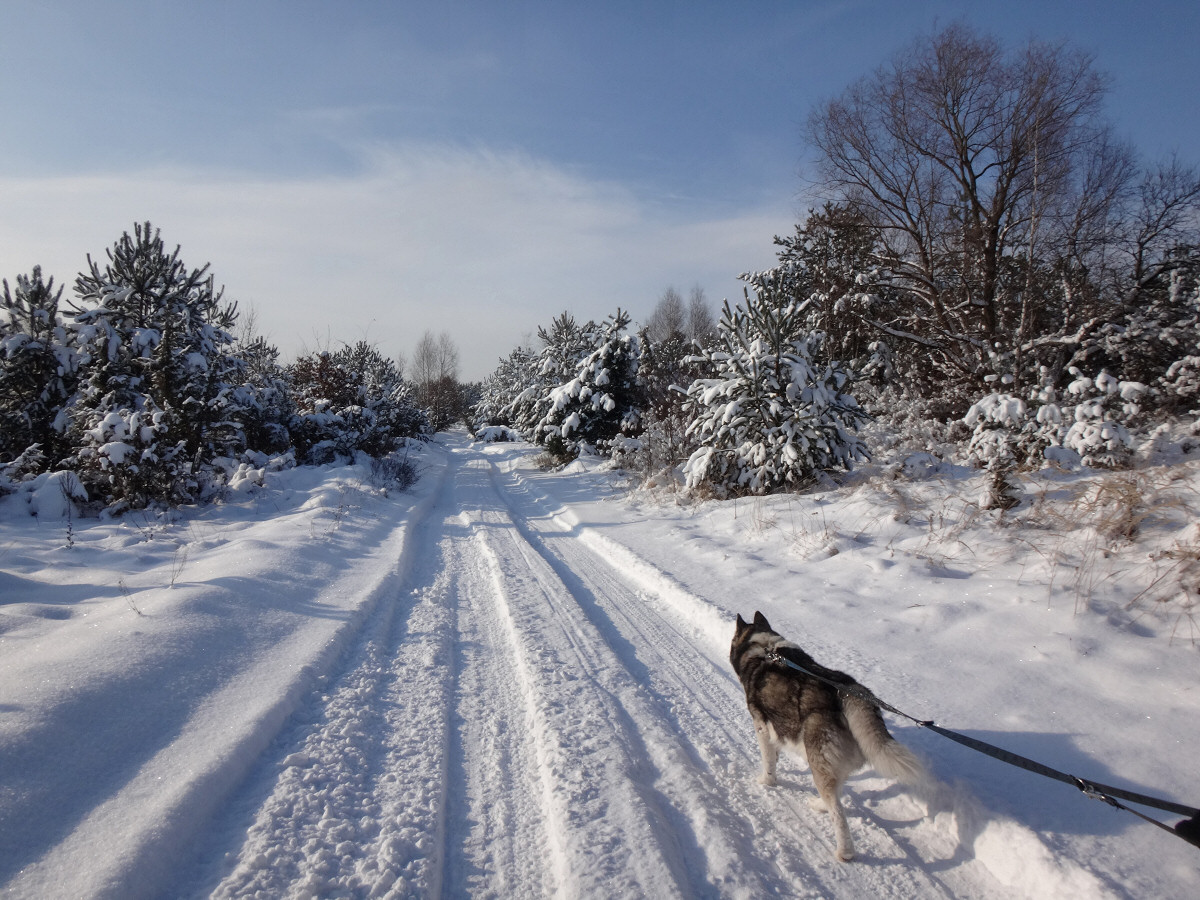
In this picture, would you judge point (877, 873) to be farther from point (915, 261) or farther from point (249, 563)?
point (915, 261)

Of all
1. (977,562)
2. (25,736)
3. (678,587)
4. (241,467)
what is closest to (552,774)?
(25,736)

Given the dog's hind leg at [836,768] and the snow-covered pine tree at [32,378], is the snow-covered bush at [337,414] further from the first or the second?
the dog's hind leg at [836,768]

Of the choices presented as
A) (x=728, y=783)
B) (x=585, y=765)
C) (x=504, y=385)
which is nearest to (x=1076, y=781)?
(x=728, y=783)

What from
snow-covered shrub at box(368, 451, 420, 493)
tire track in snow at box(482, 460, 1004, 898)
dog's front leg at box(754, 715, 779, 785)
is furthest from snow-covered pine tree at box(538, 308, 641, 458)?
dog's front leg at box(754, 715, 779, 785)

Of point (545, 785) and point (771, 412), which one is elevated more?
point (771, 412)

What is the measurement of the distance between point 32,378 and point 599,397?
46.6 feet

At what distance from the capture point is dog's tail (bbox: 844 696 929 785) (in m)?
2.26

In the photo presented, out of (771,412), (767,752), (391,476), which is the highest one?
(771,412)

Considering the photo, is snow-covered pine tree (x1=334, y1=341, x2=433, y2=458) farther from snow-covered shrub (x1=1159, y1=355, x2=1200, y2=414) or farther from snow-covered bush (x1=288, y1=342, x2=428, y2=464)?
snow-covered shrub (x1=1159, y1=355, x2=1200, y2=414)

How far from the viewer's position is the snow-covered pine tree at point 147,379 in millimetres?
10000

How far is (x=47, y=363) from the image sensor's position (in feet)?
37.6

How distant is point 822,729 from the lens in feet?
8.28

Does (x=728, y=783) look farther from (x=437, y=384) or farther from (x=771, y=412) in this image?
(x=437, y=384)

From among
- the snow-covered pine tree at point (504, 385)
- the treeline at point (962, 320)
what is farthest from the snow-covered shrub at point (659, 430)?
the snow-covered pine tree at point (504, 385)
